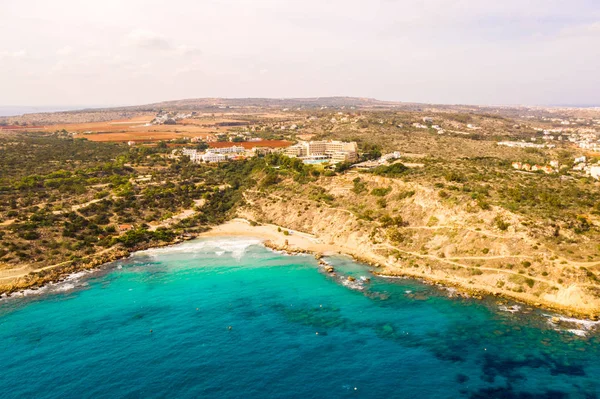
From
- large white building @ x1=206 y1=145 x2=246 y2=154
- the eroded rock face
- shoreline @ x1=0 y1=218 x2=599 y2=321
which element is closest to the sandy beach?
shoreline @ x1=0 y1=218 x2=599 y2=321

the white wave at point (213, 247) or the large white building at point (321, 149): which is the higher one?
the large white building at point (321, 149)

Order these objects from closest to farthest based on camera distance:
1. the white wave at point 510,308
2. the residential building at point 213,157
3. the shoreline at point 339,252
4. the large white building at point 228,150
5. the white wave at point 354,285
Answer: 1. the white wave at point 510,308
2. the shoreline at point 339,252
3. the white wave at point 354,285
4. the residential building at point 213,157
5. the large white building at point 228,150

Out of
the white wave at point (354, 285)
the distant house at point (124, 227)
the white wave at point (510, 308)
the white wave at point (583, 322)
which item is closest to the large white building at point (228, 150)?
the distant house at point (124, 227)

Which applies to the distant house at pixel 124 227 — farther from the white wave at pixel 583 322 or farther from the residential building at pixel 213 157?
the white wave at pixel 583 322

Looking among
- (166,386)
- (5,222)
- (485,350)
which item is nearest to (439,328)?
(485,350)

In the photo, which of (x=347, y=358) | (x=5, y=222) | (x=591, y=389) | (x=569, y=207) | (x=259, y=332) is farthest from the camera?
(x=5, y=222)

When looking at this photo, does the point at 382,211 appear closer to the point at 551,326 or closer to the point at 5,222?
the point at 551,326

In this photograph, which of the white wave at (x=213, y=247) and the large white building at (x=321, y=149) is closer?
the white wave at (x=213, y=247)

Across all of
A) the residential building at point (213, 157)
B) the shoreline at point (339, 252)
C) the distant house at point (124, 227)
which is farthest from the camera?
the residential building at point (213, 157)
